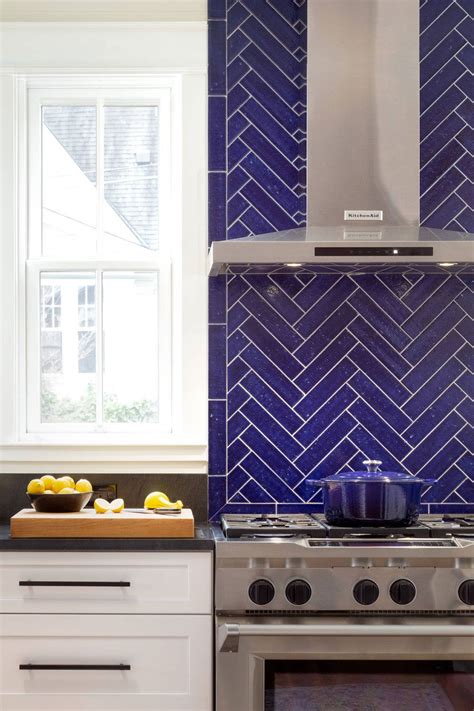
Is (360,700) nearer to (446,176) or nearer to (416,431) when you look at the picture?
(416,431)

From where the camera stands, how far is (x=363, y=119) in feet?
8.75

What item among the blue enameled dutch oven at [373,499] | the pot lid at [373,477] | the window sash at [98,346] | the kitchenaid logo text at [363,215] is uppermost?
the kitchenaid logo text at [363,215]

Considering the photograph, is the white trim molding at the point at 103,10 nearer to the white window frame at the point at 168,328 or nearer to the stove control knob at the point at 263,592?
the white window frame at the point at 168,328

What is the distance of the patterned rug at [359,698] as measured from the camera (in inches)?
89.6

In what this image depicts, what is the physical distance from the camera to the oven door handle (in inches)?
87.7

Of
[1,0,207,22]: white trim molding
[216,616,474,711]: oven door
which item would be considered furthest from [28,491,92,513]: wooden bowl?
[1,0,207,22]: white trim molding

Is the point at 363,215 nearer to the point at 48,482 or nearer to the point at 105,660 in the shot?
the point at 48,482

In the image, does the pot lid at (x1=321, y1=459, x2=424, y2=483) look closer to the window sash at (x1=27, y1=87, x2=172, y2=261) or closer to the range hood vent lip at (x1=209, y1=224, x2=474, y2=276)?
the range hood vent lip at (x1=209, y1=224, x2=474, y2=276)

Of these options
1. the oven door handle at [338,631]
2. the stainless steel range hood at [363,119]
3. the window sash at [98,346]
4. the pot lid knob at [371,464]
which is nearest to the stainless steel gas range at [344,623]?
the oven door handle at [338,631]

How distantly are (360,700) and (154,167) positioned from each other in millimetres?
1948

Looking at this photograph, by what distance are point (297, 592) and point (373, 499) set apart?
1.22 feet

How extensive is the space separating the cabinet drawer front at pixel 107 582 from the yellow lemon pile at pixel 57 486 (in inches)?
9.4

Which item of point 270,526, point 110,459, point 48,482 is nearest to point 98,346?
point 110,459

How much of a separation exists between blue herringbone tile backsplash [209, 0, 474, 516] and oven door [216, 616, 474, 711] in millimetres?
689
